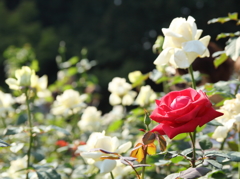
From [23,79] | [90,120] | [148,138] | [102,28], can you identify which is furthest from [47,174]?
[102,28]

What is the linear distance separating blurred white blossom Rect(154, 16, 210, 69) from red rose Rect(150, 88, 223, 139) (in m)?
0.11

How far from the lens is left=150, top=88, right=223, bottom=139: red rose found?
1.94ft

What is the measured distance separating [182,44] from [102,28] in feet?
36.6

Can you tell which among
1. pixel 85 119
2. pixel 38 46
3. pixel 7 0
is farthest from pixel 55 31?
pixel 85 119

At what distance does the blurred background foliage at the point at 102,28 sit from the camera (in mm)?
10059

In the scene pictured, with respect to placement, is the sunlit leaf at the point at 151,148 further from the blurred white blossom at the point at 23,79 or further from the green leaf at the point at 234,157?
the blurred white blossom at the point at 23,79

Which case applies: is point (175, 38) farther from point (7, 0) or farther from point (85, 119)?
point (7, 0)

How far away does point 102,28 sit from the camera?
11.7 meters

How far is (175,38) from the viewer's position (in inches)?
29.1

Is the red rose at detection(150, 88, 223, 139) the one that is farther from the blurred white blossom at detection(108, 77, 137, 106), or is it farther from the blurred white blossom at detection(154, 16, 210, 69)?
the blurred white blossom at detection(108, 77, 137, 106)

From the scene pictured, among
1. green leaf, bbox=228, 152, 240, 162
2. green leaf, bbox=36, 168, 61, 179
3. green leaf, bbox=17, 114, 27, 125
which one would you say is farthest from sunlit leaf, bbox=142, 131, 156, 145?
green leaf, bbox=17, 114, 27, 125

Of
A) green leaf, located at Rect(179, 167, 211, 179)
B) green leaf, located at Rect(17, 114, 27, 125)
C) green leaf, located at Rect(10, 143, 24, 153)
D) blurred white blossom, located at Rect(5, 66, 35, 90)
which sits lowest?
green leaf, located at Rect(179, 167, 211, 179)

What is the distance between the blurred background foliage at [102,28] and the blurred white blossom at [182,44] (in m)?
8.50

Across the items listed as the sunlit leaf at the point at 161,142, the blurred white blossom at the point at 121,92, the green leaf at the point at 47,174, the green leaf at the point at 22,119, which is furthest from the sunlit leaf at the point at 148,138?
the blurred white blossom at the point at 121,92
